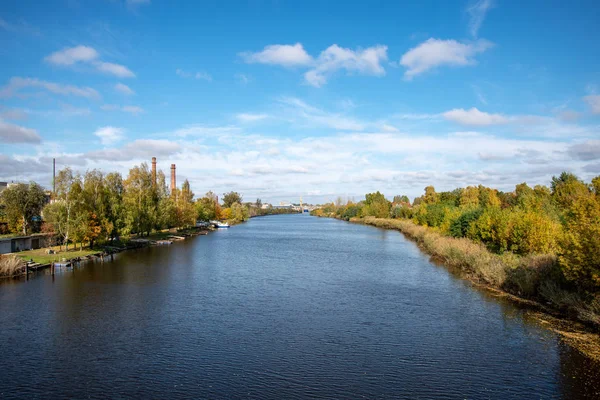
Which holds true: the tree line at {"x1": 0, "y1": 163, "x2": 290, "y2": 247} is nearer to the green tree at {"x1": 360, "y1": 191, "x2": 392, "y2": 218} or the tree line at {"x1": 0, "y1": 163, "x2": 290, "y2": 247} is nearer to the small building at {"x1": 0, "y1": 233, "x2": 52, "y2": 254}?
the small building at {"x1": 0, "y1": 233, "x2": 52, "y2": 254}

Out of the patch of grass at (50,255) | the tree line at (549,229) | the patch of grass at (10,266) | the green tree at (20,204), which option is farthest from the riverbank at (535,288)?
the green tree at (20,204)

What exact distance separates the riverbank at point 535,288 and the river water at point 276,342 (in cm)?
92

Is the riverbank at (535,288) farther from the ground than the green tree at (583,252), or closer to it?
closer to it

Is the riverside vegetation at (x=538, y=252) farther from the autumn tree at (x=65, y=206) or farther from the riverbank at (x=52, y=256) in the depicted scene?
the autumn tree at (x=65, y=206)

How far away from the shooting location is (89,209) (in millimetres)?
39406

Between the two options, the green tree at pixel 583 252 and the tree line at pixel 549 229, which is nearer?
the green tree at pixel 583 252

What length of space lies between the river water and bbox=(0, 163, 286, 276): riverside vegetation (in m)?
10.6

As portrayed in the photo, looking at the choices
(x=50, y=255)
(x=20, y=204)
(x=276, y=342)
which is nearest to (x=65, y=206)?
(x=50, y=255)

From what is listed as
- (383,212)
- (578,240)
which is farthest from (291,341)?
(383,212)

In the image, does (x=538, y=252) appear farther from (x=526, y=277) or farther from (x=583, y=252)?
(x=583, y=252)

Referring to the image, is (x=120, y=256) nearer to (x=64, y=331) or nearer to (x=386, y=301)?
(x=64, y=331)

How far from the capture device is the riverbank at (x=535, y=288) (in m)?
16.2

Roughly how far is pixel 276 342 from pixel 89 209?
30.0 meters

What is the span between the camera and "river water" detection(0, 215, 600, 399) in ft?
40.6
